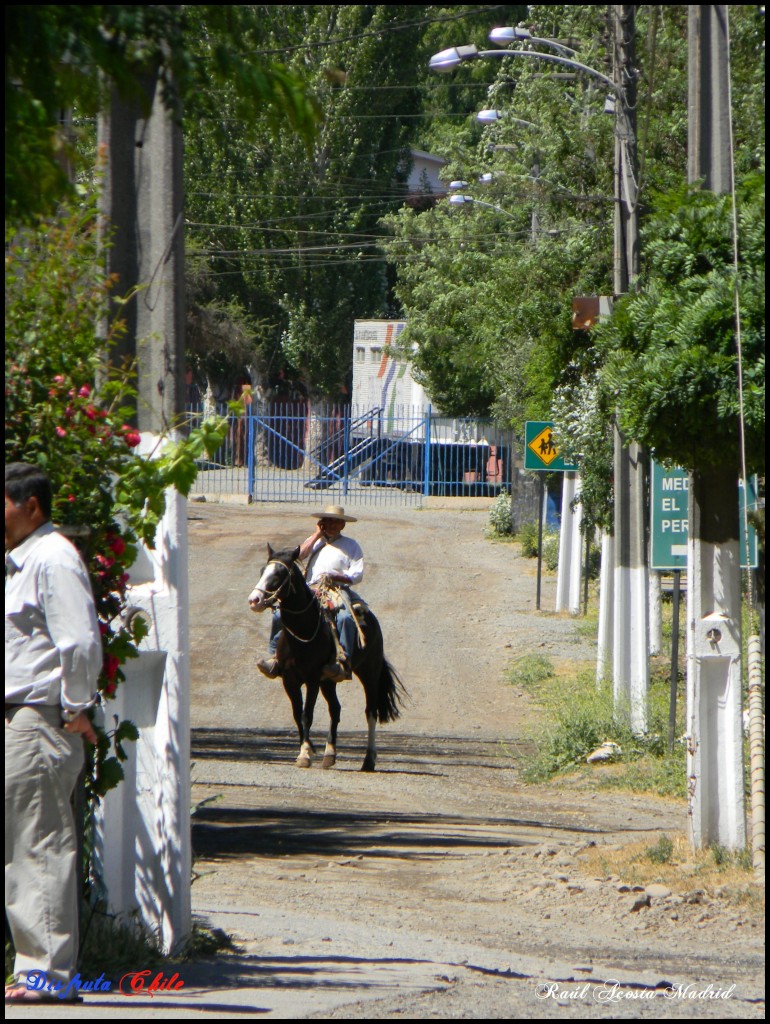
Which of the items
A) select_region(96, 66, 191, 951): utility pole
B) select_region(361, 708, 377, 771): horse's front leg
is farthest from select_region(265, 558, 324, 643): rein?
select_region(96, 66, 191, 951): utility pole

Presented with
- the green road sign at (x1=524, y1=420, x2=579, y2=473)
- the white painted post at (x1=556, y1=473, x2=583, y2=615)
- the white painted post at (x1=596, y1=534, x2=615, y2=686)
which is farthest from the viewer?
the white painted post at (x1=556, y1=473, x2=583, y2=615)

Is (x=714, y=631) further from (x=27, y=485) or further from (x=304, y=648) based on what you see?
(x=304, y=648)

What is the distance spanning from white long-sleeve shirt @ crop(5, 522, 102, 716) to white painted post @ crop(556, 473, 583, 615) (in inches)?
684

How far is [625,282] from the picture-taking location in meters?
13.6

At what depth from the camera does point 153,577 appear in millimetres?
6258

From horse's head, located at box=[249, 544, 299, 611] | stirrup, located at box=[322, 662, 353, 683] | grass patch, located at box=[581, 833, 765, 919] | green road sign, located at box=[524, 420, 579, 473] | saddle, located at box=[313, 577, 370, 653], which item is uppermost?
green road sign, located at box=[524, 420, 579, 473]

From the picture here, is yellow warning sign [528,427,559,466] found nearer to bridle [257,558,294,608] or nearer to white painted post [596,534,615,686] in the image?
white painted post [596,534,615,686]

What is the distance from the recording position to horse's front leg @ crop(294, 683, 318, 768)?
12.7 meters

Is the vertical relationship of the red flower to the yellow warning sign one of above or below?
below

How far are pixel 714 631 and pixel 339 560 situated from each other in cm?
557

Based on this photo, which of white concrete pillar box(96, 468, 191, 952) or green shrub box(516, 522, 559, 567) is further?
green shrub box(516, 522, 559, 567)

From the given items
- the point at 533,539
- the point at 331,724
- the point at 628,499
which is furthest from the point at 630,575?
the point at 533,539

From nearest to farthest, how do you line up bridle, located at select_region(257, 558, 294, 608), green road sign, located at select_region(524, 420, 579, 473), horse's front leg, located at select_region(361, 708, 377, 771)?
bridle, located at select_region(257, 558, 294, 608) → horse's front leg, located at select_region(361, 708, 377, 771) → green road sign, located at select_region(524, 420, 579, 473)

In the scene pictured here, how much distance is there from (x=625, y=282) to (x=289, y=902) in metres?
8.09
